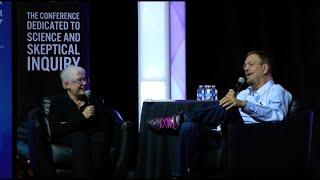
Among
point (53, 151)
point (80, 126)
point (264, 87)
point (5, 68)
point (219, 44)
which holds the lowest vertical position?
point (53, 151)

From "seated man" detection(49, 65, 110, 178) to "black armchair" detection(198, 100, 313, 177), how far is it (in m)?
0.76

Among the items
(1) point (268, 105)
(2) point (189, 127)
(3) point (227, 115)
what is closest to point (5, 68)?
(2) point (189, 127)

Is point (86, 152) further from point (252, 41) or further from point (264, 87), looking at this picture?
point (252, 41)

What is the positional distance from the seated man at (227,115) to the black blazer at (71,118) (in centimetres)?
38

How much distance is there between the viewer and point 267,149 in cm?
364

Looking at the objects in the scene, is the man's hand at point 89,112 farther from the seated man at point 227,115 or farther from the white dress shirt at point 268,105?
the white dress shirt at point 268,105

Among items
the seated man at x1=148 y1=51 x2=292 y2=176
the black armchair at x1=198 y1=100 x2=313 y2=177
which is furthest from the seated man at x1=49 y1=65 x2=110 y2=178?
the black armchair at x1=198 y1=100 x2=313 y2=177

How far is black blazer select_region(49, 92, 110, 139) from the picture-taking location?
3.98m

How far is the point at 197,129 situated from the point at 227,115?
0.72 feet

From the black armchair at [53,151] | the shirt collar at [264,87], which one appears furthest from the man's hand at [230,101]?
the black armchair at [53,151]

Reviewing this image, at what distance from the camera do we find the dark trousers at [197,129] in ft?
12.3

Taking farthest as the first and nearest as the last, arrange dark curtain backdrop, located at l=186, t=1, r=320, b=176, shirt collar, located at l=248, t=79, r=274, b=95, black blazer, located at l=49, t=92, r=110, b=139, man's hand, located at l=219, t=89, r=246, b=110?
dark curtain backdrop, located at l=186, t=1, r=320, b=176
shirt collar, located at l=248, t=79, r=274, b=95
black blazer, located at l=49, t=92, r=110, b=139
man's hand, located at l=219, t=89, r=246, b=110

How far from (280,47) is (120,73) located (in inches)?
65.7

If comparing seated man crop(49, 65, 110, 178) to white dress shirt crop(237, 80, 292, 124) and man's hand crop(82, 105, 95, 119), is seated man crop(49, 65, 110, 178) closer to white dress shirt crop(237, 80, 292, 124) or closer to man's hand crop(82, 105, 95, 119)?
man's hand crop(82, 105, 95, 119)
